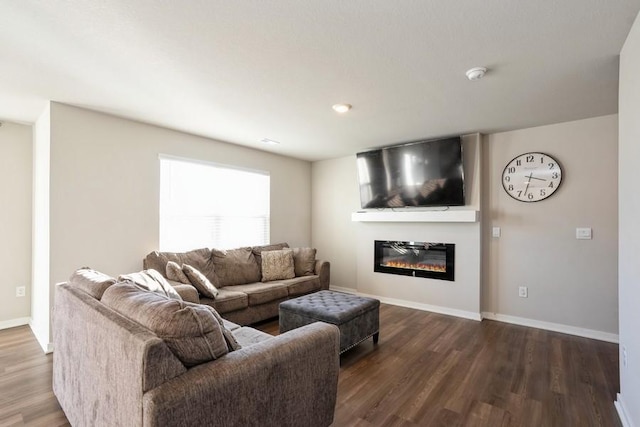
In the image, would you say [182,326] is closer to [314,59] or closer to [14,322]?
[314,59]

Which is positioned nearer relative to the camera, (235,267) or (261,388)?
(261,388)

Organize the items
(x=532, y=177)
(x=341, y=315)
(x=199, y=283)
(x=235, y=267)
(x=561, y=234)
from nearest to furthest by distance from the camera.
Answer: (x=341, y=315) < (x=199, y=283) < (x=561, y=234) < (x=532, y=177) < (x=235, y=267)

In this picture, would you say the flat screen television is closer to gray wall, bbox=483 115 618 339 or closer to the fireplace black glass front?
gray wall, bbox=483 115 618 339

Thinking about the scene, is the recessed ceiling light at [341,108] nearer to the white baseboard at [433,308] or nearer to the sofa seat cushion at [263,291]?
the sofa seat cushion at [263,291]

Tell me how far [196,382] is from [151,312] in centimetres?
35

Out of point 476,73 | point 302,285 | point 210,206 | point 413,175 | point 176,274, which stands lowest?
point 302,285

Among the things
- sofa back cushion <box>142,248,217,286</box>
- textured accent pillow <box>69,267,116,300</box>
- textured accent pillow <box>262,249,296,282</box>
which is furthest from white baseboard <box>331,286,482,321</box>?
textured accent pillow <box>69,267,116,300</box>

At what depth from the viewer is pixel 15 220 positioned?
354 cm

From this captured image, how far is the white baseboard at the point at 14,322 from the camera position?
349 centimetres

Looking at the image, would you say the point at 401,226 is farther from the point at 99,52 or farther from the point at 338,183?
the point at 99,52

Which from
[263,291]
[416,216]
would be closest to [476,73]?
[416,216]

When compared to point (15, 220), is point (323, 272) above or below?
below

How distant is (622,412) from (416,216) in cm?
272

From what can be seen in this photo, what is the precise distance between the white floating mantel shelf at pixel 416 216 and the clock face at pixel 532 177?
0.54 m
